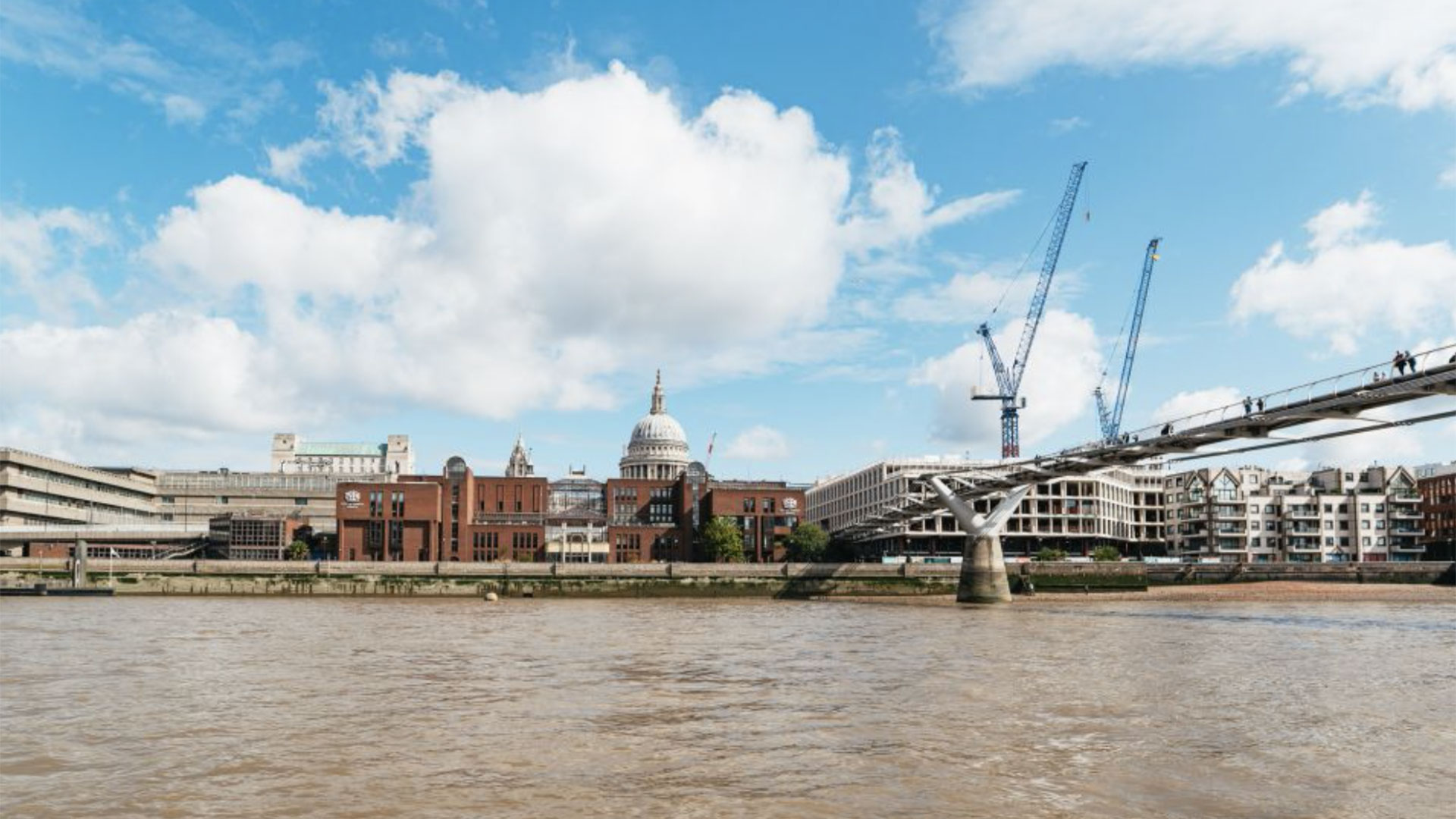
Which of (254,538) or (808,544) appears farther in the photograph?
(254,538)

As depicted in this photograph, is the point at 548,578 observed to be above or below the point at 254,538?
below

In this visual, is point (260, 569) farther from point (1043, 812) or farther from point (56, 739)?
point (1043, 812)

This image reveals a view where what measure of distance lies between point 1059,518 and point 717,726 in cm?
13955

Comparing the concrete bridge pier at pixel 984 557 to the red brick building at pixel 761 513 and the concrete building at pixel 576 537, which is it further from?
the concrete building at pixel 576 537

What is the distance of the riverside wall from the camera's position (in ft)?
302

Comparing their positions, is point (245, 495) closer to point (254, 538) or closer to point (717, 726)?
point (254, 538)

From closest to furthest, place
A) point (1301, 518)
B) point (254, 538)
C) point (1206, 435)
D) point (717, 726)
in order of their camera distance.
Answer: point (717, 726), point (1206, 435), point (254, 538), point (1301, 518)

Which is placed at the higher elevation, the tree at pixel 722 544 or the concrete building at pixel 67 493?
the concrete building at pixel 67 493

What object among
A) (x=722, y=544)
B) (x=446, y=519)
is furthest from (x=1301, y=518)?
(x=446, y=519)

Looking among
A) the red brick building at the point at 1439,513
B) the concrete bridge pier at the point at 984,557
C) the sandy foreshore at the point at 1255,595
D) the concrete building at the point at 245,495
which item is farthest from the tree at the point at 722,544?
the red brick building at the point at 1439,513

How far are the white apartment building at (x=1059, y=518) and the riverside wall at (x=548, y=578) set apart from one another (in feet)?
146

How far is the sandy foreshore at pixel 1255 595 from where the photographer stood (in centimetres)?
8962

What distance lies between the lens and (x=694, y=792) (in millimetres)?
15977

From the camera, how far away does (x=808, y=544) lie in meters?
133
